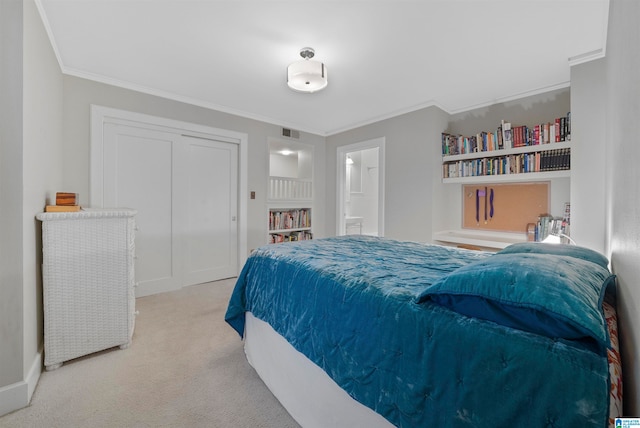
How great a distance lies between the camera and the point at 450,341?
77 centimetres

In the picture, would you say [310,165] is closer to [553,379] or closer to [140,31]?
[140,31]

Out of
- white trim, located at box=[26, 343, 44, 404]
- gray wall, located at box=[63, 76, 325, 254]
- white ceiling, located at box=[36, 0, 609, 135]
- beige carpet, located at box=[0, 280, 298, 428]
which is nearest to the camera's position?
beige carpet, located at box=[0, 280, 298, 428]

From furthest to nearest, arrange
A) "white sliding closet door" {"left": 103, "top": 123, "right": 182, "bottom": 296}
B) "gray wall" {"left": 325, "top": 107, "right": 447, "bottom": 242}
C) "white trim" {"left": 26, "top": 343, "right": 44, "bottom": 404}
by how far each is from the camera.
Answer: "gray wall" {"left": 325, "top": 107, "right": 447, "bottom": 242}
"white sliding closet door" {"left": 103, "top": 123, "right": 182, "bottom": 296}
"white trim" {"left": 26, "top": 343, "right": 44, "bottom": 404}

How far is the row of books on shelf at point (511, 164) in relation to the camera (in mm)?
2785

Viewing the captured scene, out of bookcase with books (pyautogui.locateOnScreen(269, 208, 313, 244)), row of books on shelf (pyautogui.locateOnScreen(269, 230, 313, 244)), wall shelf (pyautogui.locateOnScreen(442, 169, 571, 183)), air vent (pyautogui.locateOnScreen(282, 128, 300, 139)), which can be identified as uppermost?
air vent (pyautogui.locateOnScreen(282, 128, 300, 139))

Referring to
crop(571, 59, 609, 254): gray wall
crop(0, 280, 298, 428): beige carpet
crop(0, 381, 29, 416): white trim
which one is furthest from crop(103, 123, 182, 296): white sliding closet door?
crop(571, 59, 609, 254): gray wall

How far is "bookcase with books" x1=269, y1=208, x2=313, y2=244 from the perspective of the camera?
438 cm

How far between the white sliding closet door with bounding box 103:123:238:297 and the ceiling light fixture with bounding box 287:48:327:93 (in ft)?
6.23

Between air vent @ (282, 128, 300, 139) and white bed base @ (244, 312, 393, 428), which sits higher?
air vent @ (282, 128, 300, 139)

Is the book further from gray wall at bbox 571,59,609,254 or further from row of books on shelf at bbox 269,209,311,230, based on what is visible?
gray wall at bbox 571,59,609,254

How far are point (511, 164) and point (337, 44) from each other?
2.40 m

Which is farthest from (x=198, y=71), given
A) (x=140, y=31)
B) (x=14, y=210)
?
(x=14, y=210)

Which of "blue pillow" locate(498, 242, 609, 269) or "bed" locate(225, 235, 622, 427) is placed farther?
"blue pillow" locate(498, 242, 609, 269)

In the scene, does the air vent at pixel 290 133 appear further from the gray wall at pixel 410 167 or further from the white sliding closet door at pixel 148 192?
the white sliding closet door at pixel 148 192
